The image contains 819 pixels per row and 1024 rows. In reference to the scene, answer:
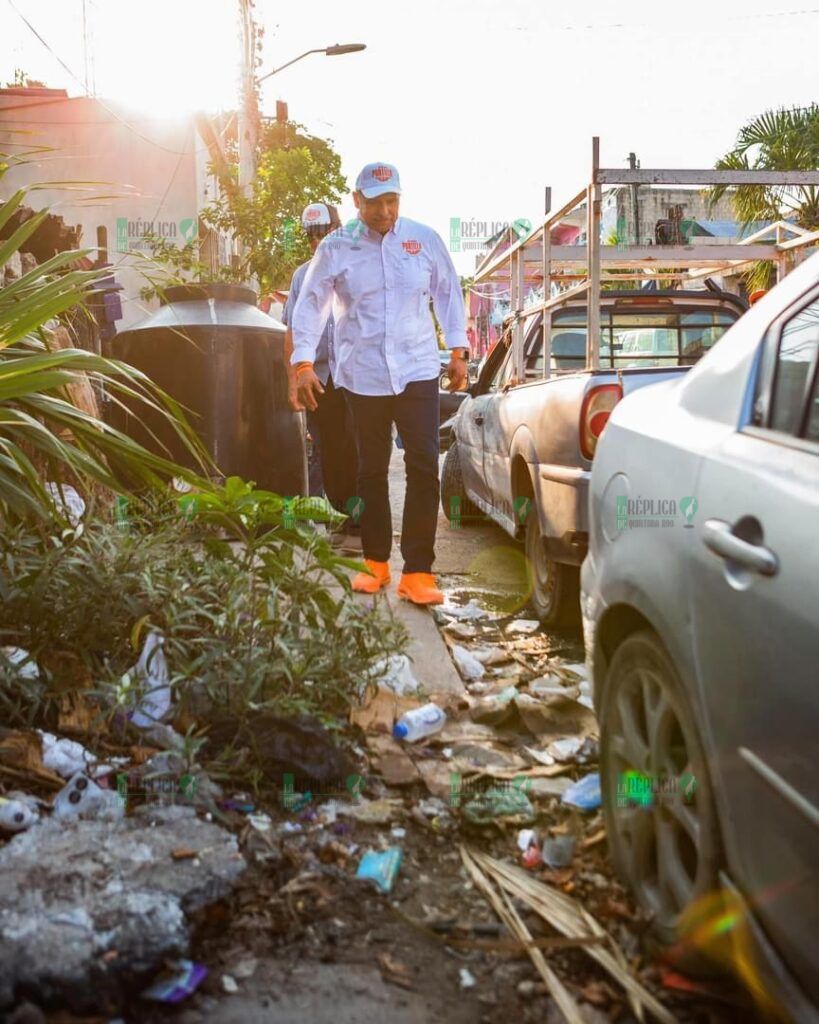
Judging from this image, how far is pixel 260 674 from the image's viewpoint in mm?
3400

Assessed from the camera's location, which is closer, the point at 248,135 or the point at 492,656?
the point at 492,656

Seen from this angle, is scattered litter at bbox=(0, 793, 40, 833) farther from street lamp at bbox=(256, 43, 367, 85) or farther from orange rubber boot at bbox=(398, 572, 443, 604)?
street lamp at bbox=(256, 43, 367, 85)

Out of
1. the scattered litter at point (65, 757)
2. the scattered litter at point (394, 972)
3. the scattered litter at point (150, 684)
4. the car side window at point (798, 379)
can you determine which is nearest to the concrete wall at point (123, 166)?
the scattered litter at point (150, 684)

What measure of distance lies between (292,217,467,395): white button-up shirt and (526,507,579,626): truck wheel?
103 centimetres

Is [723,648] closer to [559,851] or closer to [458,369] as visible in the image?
[559,851]

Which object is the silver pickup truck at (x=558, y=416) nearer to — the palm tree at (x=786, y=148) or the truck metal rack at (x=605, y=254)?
the truck metal rack at (x=605, y=254)

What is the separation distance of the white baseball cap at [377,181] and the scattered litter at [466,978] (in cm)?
412

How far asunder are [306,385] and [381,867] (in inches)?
134

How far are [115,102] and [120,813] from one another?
74.3ft

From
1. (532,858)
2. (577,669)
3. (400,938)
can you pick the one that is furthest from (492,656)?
(400,938)

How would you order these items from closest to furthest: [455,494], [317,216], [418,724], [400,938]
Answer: [400,938] < [418,724] < [317,216] < [455,494]

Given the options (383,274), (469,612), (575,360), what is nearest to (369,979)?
(469,612)

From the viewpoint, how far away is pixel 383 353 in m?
5.81

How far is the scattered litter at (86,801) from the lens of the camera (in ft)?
9.80
